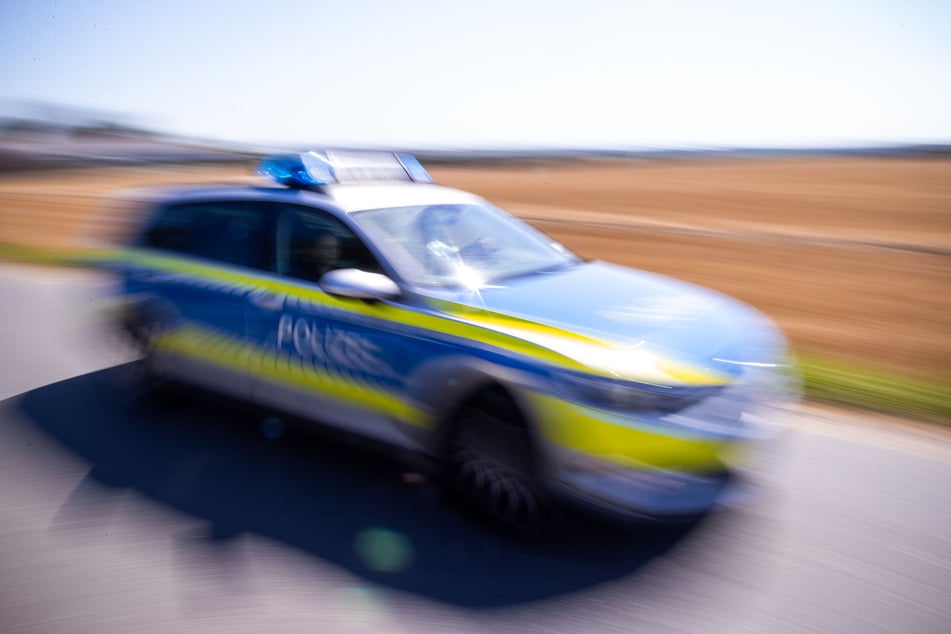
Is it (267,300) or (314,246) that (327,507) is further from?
(314,246)

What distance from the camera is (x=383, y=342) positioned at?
3.62 m

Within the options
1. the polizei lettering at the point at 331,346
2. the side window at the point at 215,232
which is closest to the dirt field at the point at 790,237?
the side window at the point at 215,232

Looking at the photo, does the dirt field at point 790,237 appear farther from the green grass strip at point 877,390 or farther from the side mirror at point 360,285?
the side mirror at point 360,285

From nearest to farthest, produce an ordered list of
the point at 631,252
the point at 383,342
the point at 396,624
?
the point at 396,624, the point at 383,342, the point at 631,252

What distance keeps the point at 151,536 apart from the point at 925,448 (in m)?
4.19

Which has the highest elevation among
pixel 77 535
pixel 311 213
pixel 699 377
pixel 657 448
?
pixel 311 213

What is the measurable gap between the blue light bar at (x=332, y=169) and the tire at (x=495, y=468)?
5.85 feet

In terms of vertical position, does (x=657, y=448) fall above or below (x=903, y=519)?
above

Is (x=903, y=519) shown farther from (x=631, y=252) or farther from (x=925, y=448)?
(x=631, y=252)

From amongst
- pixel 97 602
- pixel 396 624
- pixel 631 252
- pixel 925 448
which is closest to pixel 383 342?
pixel 396 624

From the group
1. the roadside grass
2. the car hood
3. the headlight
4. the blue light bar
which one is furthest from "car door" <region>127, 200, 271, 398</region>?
the headlight

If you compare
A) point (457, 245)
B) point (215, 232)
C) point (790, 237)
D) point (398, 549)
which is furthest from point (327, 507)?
point (790, 237)

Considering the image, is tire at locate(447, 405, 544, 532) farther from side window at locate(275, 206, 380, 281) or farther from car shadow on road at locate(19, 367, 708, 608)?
side window at locate(275, 206, 380, 281)

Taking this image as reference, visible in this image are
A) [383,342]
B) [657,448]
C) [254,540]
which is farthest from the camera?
[383,342]
